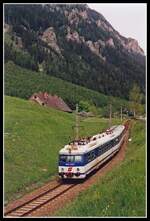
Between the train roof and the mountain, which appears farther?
the train roof

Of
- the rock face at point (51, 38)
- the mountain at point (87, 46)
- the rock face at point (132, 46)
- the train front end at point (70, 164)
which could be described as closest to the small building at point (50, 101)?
the mountain at point (87, 46)

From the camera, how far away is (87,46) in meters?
23.3

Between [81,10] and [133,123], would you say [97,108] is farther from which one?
[81,10]

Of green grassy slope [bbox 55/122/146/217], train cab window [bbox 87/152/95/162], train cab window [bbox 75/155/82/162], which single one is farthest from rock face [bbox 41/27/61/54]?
green grassy slope [bbox 55/122/146/217]

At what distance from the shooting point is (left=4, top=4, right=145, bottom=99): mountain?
20766 mm

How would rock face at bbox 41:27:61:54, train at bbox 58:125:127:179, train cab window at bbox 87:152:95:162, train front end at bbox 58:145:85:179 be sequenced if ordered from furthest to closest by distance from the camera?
train cab window at bbox 87:152:95:162, train at bbox 58:125:127:179, train front end at bbox 58:145:85:179, rock face at bbox 41:27:61:54

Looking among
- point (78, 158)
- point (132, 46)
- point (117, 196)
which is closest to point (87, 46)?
point (132, 46)

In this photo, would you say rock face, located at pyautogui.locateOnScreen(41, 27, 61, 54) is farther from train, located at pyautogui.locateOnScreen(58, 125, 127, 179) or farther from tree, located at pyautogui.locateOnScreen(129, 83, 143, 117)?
train, located at pyautogui.locateOnScreen(58, 125, 127, 179)

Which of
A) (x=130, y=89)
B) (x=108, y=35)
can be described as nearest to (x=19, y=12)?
(x=108, y=35)

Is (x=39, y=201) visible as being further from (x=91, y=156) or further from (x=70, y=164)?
(x=91, y=156)

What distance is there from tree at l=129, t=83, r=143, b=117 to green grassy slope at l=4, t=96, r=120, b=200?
2288 millimetres

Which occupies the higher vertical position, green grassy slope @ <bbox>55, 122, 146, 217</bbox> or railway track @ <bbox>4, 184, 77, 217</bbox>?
green grassy slope @ <bbox>55, 122, 146, 217</bbox>

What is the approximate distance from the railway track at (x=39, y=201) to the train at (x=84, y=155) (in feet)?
3.86

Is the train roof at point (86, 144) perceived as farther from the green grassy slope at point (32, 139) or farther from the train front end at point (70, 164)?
the green grassy slope at point (32, 139)
